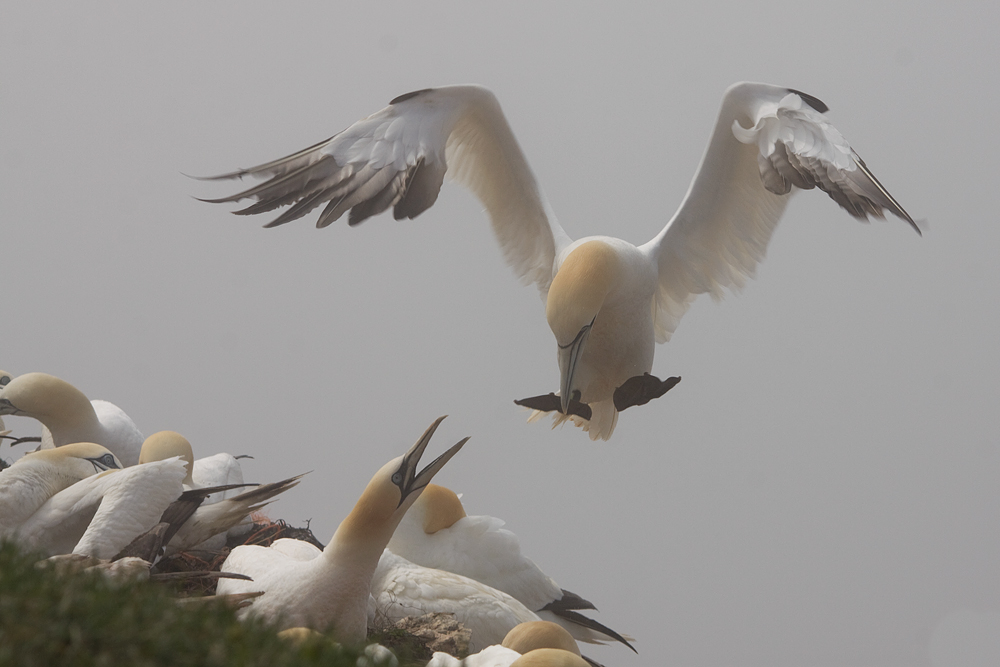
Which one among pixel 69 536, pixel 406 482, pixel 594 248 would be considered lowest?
pixel 69 536

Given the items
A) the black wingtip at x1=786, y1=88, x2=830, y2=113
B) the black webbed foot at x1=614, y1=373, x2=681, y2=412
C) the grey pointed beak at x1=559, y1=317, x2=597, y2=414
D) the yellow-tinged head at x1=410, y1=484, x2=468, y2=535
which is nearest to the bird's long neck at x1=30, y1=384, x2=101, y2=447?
the yellow-tinged head at x1=410, y1=484, x2=468, y2=535

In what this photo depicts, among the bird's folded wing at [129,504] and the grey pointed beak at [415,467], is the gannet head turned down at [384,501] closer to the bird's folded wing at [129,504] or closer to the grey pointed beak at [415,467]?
the grey pointed beak at [415,467]

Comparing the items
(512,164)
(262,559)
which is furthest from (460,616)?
(512,164)

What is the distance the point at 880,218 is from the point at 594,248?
4.36 ft

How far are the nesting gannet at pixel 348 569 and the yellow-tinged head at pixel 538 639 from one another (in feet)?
1.95

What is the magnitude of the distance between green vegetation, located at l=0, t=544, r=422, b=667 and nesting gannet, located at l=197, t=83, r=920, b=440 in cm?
254

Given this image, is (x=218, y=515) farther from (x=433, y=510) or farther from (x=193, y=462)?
(x=193, y=462)

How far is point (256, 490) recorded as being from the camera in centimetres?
371

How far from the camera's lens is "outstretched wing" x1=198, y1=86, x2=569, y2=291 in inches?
156

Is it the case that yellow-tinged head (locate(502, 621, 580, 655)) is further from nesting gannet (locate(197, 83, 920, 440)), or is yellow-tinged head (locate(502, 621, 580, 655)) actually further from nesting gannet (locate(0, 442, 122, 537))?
nesting gannet (locate(0, 442, 122, 537))

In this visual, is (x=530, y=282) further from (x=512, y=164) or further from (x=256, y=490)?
(x=256, y=490)

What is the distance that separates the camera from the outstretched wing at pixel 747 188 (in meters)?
3.64

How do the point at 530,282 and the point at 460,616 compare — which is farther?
the point at 530,282

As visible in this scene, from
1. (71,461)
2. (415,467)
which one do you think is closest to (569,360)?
(415,467)
